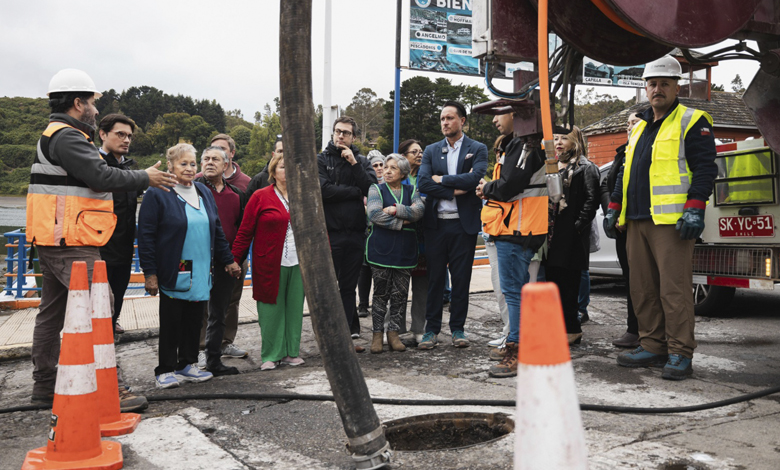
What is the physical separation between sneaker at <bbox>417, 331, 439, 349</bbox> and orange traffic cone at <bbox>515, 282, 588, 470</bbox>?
4218 millimetres

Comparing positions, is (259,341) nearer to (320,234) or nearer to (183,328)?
(183,328)

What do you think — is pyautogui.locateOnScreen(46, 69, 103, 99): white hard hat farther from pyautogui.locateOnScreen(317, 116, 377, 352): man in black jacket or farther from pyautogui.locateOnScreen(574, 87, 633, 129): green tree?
pyautogui.locateOnScreen(574, 87, 633, 129): green tree

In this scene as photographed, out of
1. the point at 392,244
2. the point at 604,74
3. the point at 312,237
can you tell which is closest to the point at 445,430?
the point at 312,237

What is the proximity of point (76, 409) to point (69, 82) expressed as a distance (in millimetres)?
2336

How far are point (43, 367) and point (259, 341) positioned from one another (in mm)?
2523

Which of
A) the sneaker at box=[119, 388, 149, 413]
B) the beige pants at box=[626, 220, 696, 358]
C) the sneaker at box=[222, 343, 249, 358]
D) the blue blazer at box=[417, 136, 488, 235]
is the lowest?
the sneaker at box=[222, 343, 249, 358]

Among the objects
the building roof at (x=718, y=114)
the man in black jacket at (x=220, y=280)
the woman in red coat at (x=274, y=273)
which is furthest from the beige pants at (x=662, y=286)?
the building roof at (x=718, y=114)

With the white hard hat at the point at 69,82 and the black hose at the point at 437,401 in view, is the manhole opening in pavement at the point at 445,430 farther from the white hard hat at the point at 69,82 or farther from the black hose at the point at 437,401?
the white hard hat at the point at 69,82

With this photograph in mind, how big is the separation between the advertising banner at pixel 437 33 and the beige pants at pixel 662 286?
999 cm

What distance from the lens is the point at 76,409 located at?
3.06 metres

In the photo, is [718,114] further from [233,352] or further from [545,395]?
[545,395]

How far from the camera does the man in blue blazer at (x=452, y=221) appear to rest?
580cm

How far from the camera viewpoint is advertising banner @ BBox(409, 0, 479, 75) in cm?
1395

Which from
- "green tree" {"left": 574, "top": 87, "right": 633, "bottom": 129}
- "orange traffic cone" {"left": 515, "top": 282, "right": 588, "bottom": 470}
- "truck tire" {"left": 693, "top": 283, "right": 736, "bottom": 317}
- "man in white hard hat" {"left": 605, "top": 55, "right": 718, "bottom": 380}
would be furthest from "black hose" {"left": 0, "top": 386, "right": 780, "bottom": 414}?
"green tree" {"left": 574, "top": 87, "right": 633, "bottom": 129}
